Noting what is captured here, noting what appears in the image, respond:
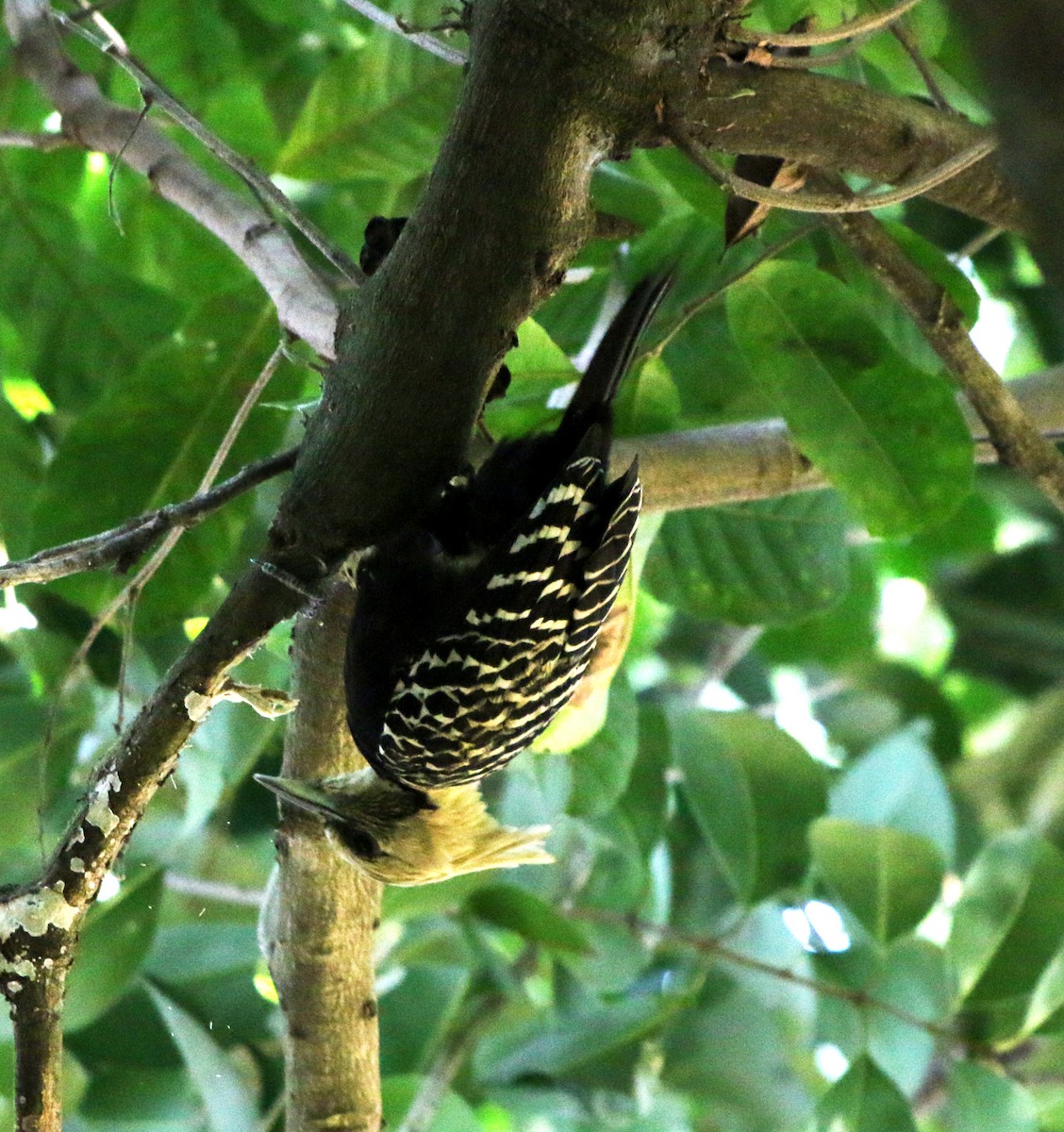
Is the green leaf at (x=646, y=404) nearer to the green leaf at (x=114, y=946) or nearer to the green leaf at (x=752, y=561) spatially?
the green leaf at (x=752, y=561)

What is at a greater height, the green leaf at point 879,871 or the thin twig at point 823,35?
the thin twig at point 823,35

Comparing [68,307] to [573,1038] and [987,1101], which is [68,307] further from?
[987,1101]

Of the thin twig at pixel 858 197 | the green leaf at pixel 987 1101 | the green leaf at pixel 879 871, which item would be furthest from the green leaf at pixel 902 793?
the thin twig at pixel 858 197

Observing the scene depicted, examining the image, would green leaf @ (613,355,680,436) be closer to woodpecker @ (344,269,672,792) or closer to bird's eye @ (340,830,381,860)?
woodpecker @ (344,269,672,792)

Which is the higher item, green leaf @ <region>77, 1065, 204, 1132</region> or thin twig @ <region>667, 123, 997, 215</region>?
thin twig @ <region>667, 123, 997, 215</region>

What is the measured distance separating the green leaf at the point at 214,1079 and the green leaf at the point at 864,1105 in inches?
35.3

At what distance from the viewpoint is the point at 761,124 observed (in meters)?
1.20

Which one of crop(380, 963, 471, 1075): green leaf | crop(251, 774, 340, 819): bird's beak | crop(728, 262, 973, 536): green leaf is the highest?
crop(251, 774, 340, 819): bird's beak

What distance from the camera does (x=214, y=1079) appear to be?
2186 millimetres

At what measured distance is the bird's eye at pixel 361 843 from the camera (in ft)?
4.84

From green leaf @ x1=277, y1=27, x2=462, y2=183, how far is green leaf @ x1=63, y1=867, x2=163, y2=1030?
112cm

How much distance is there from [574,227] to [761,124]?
19 cm

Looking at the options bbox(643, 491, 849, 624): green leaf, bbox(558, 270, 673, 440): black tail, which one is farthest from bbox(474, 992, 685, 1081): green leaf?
bbox(558, 270, 673, 440): black tail

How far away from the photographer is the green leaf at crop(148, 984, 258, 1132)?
7.06 ft
